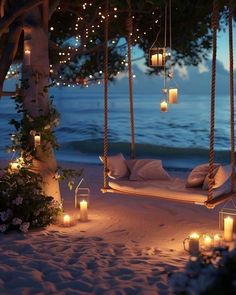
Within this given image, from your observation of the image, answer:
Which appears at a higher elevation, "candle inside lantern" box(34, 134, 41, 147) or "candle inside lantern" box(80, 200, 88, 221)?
"candle inside lantern" box(34, 134, 41, 147)

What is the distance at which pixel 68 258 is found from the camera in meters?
3.95

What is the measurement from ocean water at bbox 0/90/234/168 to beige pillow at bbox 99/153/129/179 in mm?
8221

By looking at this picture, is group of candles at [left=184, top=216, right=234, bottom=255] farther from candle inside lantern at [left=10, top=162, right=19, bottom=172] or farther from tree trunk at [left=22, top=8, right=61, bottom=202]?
candle inside lantern at [left=10, top=162, right=19, bottom=172]

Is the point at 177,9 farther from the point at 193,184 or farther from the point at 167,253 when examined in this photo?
the point at 167,253

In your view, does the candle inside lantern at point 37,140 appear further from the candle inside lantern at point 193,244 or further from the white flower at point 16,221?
the candle inside lantern at point 193,244

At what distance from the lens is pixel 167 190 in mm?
4555

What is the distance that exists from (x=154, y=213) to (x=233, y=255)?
3.89 meters

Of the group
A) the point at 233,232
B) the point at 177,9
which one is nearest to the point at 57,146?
the point at 233,232

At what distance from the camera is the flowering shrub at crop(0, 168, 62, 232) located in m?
4.73

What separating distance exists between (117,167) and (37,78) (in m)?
1.24

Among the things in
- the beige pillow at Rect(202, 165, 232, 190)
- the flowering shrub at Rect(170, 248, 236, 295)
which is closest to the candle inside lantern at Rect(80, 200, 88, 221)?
the beige pillow at Rect(202, 165, 232, 190)

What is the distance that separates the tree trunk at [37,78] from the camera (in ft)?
16.4

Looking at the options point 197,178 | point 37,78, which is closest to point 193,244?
point 197,178

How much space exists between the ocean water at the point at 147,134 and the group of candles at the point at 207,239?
9.17 metres
